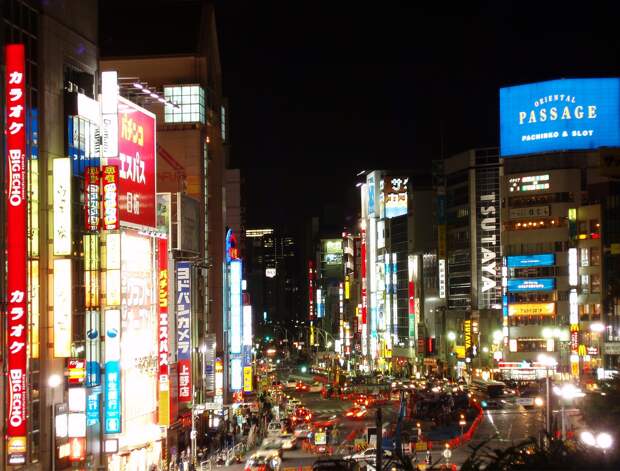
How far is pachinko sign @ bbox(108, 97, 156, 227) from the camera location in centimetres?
4403

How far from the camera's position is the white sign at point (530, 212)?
113 m

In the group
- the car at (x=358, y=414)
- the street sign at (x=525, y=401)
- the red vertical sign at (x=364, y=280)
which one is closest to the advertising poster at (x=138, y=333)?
the car at (x=358, y=414)

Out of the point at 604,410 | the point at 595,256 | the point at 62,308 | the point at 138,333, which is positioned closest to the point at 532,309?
the point at 595,256

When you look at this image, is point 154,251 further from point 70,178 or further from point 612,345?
point 612,345

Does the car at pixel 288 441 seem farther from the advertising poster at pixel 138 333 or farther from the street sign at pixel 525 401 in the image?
the street sign at pixel 525 401

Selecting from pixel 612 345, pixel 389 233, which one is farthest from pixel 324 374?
pixel 612 345

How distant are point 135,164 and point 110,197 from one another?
21.3 ft

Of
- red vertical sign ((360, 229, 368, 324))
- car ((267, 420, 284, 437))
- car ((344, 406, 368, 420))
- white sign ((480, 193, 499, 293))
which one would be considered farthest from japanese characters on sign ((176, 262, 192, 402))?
red vertical sign ((360, 229, 368, 324))

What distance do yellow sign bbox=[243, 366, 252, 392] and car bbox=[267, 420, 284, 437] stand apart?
1480 cm

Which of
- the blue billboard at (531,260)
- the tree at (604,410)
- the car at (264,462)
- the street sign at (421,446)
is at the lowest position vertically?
the street sign at (421,446)

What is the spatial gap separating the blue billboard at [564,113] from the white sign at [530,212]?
6.96 metres

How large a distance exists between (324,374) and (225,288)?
6800 cm

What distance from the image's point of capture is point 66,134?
39.5 meters

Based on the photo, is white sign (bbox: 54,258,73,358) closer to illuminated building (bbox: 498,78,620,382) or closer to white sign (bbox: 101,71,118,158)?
white sign (bbox: 101,71,118,158)
